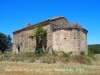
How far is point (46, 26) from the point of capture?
40.2 meters

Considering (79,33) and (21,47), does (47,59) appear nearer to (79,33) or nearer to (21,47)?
(79,33)

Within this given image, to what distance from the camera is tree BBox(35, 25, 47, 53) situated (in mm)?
40125

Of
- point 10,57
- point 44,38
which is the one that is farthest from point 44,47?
point 10,57

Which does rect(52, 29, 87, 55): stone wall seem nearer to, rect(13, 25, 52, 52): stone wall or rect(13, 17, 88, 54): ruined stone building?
rect(13, 17, 88, 54): ruined stone building

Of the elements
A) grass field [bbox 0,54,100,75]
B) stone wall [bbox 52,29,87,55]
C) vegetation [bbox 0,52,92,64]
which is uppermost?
stone wall [bbox 52,29,87,55]

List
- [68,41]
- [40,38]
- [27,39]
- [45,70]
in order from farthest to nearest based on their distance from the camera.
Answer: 1. [27,39]
2. [40,38]
3. [68,41]
4. [45,70]

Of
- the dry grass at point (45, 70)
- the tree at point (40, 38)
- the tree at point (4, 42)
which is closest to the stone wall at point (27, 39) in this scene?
the tree at point (40, 38)

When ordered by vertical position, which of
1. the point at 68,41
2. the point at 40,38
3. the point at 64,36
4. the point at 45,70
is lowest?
the point at 45,70

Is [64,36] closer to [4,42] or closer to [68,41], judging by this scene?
[68,41]

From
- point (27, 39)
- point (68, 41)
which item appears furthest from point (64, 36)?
point (27, 39)

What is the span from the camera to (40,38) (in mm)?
41062

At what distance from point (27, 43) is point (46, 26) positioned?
7.54 meters

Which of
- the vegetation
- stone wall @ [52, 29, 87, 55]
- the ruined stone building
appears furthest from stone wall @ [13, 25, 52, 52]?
the vegetation

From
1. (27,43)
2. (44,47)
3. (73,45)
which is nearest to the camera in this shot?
(73,45)
